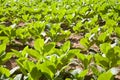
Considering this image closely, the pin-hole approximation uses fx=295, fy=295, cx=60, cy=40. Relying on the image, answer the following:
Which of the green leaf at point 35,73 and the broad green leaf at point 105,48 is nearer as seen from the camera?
the green leaf at point 35,73

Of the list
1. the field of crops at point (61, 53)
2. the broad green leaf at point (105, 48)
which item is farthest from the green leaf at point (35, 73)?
the broad green leaf at point (105, 48)

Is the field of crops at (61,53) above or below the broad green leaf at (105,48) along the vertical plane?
below

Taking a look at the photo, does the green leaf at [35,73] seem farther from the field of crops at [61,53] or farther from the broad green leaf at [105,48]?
the broad green leaf at [105,48]

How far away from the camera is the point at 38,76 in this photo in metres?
2.45

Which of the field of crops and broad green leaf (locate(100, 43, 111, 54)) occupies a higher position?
broad green leaf (locate(100, 43, 111, 54))

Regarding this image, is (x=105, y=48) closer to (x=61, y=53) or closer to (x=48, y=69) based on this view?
(x=61, y=53)

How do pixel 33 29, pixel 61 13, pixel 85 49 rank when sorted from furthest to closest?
pixel 61 13 < pixel 33 29 < pixel 85 49

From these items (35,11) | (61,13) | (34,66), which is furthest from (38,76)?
(35,11)

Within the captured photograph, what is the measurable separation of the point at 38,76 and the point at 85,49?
1164 mm

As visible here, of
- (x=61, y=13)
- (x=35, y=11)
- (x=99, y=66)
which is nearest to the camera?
(x=99, y=66)

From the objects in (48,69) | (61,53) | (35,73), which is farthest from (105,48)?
(35,73)

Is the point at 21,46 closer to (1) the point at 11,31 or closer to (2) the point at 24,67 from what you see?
(1) the point at 11,31

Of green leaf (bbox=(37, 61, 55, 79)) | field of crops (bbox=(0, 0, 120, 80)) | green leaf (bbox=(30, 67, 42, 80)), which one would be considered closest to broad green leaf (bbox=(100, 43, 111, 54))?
field of crops (bbox=(0, 0, 120, 80))

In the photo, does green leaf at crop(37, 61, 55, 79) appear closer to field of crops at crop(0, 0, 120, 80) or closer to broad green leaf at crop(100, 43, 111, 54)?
field of crops at crop(0, 0, 120, 80)
